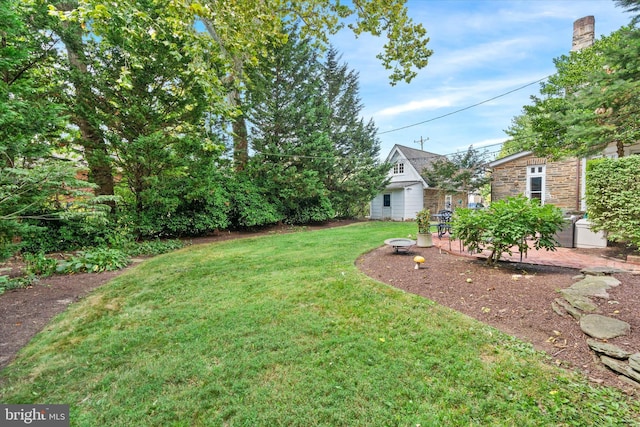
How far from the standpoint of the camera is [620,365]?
232 centimetres

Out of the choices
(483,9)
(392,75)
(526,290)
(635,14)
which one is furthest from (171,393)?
(635,14)

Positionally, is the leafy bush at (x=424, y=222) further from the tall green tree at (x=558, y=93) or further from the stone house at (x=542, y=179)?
the stone house at (x=542, y=179)

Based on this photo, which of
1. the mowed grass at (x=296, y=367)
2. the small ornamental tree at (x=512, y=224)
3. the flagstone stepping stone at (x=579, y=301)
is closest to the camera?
the mowed grass at (x=296, y=367)

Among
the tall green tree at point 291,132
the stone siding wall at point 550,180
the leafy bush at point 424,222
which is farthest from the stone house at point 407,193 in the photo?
the leafy bush at point 424,222

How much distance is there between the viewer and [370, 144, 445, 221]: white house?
20641 mm

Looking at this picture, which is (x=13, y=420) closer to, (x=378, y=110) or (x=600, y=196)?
(x=600, y=196)

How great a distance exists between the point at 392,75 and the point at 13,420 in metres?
6.78

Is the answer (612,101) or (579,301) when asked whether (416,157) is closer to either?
(612,101)

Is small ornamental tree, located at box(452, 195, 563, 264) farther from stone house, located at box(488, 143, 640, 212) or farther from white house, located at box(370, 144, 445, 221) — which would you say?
white house, located at box(370, 144, 445, 221)

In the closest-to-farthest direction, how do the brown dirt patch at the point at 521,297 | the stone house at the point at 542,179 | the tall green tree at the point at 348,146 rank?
the brown dirt patch at the point at 521,297
the stone house at the point at 542,179
the tall green tree at the point at 348,146

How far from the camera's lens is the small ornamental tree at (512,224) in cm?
449

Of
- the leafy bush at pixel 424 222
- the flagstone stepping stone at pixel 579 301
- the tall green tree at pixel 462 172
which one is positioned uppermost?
the tall green tree at pixel 462 172

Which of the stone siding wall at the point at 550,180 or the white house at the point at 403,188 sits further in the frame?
the white house at the point at 403,188

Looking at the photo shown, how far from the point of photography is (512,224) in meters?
4.55
